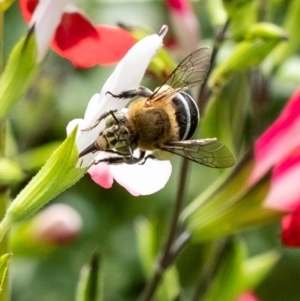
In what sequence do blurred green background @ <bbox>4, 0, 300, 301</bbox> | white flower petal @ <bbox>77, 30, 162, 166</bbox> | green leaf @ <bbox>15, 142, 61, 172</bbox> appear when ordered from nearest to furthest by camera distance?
1. white flower petal @ <bbox>77, 30, 162, 166</bbox>
2. green leaf @ <bbox>15, 142, 61, 172</bbox>
3. blurred green background @ <bbox>4, 0, 300, 301</bbox>

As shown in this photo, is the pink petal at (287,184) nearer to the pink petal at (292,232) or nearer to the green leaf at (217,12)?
the pink petal at (292,232)

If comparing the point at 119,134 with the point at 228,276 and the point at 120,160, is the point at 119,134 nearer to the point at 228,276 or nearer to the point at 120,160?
the point at 120,160

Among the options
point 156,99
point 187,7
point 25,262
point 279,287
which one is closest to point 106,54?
point 156,99

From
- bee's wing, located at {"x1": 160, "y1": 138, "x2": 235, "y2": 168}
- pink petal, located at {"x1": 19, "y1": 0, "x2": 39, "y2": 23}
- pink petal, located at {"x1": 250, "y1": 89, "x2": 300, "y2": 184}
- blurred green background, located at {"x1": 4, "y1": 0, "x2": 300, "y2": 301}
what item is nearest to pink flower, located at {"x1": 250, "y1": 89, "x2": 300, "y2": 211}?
pink petal, located at {"x1": 250, "y1": 89, "x2": 300, "y2": 184}

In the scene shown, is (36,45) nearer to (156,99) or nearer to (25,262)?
(156,99)

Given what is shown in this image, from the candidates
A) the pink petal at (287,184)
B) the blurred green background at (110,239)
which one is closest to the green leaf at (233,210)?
the pink petal at (287,184)

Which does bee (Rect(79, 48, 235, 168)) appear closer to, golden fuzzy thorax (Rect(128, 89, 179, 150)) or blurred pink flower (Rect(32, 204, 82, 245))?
golden fuzzy thorax (Rect(128, 89, 179, 150))

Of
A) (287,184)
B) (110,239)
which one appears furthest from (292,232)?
(110,239)
